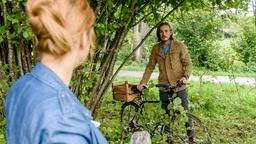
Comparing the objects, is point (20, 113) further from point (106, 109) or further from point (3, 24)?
point (106, 109)

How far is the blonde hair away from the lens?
135 centimetres

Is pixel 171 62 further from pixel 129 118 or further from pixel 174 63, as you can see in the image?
pixel 129 118

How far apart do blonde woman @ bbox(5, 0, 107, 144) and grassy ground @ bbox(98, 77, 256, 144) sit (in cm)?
353

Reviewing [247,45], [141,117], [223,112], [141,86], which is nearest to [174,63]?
[141,86]

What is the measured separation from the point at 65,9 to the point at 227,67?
1501 centimetres

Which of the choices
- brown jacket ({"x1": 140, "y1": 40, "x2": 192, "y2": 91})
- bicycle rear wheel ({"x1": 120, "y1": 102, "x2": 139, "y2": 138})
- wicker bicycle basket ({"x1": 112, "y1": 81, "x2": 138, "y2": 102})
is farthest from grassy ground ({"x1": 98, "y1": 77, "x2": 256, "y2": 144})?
brown jacket ({"x1": 140, "y1": 40, "x2": 192, "y2": 91})

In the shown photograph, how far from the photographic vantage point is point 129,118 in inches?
221

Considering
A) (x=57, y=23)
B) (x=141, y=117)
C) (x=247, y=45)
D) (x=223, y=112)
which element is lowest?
(x=223, y=112)

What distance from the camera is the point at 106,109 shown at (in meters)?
7.82

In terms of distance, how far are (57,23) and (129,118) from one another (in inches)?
170

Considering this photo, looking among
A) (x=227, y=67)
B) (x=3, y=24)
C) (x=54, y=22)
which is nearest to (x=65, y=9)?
(x=54, y=22)

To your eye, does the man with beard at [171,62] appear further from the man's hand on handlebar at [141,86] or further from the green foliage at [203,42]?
the green foliage at [203,42]

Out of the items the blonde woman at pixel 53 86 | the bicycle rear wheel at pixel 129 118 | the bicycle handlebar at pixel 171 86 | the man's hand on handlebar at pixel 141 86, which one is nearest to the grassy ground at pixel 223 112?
the bicycle rear wheel at pixel 129 118

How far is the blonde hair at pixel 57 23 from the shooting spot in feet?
4.42
